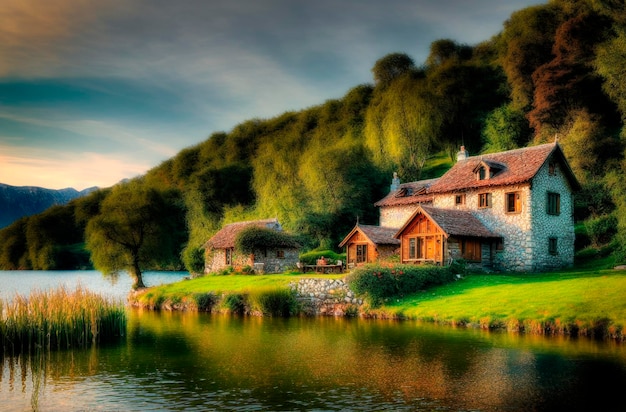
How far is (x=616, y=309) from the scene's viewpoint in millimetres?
23078

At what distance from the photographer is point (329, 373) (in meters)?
16.5

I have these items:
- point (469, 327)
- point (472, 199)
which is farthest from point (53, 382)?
point (472, 199)

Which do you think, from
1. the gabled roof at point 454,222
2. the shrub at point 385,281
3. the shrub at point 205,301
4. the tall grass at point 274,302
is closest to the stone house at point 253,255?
the shrub at point 205,301

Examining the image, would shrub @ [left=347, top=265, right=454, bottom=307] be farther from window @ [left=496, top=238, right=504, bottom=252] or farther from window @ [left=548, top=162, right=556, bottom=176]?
window @ [left=548, top=162, right=556, bottom=176]

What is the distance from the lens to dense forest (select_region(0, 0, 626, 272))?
49.3m

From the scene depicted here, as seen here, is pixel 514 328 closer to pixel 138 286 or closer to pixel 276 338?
pixel 276 338

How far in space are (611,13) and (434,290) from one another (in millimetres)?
45446

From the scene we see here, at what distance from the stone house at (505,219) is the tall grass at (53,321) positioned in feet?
78.4

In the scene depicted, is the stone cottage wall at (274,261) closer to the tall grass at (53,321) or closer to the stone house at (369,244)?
the stone house at (369,244)

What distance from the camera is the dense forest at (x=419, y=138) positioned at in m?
49.3

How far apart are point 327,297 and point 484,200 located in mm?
17254

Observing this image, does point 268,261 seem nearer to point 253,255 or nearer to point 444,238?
point 253,255

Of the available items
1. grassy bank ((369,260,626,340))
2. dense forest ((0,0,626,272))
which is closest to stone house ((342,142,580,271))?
dense forest ((0,0,626,272))

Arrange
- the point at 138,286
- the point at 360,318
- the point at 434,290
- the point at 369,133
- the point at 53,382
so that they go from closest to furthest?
the point at 53,382 < the point at 360,318 < the point at 434,290 < the point at 138,286 < the point at 369,133
